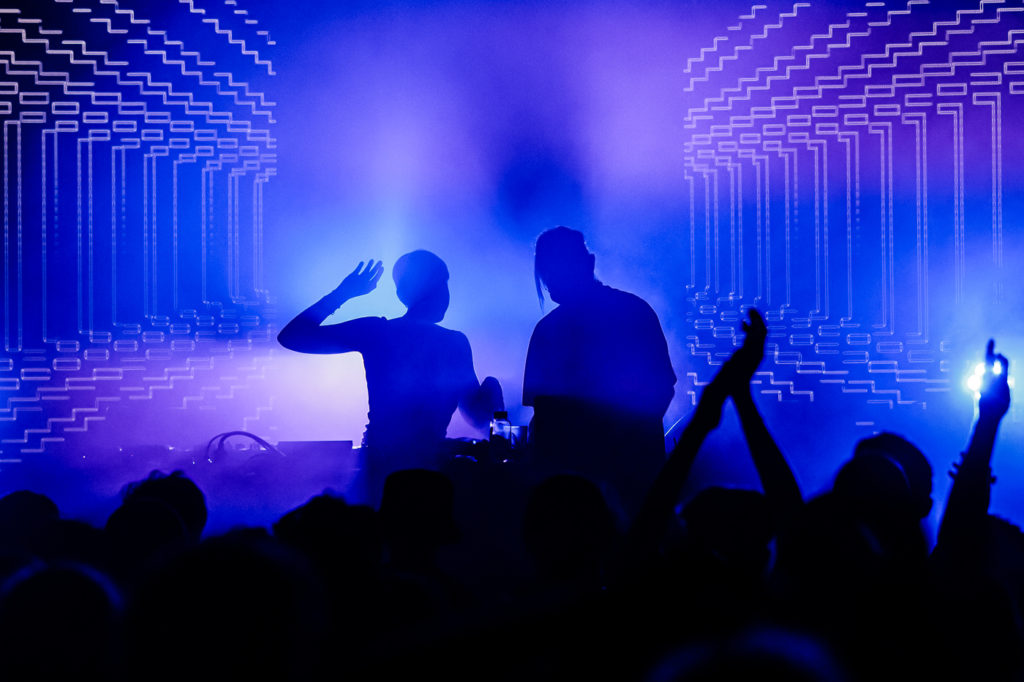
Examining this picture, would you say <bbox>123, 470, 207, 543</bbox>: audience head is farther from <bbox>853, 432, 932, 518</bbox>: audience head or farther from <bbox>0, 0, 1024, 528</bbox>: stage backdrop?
<bbox>0, 0, 1024, 528</bbox>: stage backdrop

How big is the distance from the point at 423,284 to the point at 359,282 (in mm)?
279

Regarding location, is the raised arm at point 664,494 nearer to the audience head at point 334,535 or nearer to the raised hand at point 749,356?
the raised hand at point 749,356

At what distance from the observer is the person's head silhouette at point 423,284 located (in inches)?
137

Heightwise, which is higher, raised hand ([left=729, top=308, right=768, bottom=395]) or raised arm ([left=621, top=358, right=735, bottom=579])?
raised hand ([left=729, top=308, right=768, bottom=395])

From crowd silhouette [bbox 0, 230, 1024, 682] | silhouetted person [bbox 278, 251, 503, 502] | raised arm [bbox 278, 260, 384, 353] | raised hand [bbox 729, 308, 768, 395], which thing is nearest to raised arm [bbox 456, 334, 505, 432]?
silhouetted person [bbox 278, 251, 503, 502]

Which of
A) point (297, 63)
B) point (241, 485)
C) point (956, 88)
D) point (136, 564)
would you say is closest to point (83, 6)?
point (297, 63)

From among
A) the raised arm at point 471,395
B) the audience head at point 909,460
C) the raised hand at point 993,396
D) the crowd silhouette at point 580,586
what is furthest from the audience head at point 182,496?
the raised hand at point 993,396

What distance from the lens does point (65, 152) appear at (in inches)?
223

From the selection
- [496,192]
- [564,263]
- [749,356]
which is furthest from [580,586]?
[496,192]

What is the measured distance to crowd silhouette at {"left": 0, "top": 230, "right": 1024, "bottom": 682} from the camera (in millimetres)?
903

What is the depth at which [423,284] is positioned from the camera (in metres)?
3.52

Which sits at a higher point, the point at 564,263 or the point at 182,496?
the point at 564,263

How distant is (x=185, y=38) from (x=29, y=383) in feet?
7.56

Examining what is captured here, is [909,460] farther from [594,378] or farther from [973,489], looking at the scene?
[594,378]
